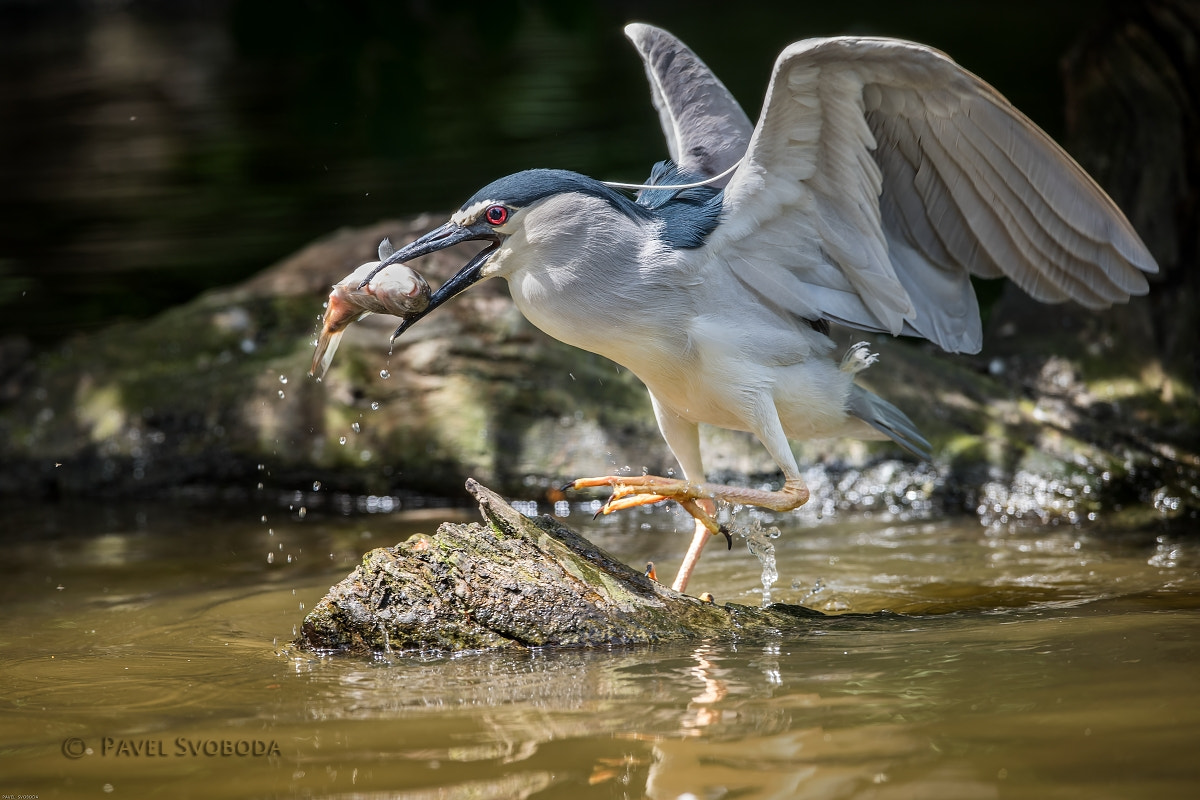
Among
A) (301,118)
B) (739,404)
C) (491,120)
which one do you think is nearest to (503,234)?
(739,404)

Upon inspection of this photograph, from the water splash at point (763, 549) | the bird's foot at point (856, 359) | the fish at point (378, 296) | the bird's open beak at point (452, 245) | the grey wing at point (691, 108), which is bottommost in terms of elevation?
the water splash at point (763, 549)

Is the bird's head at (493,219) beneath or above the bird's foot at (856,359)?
above

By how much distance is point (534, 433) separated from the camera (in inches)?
258

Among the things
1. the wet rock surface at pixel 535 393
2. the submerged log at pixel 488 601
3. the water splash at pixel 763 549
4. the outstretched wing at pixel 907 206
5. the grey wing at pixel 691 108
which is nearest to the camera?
the submerged log at pixel 488 601

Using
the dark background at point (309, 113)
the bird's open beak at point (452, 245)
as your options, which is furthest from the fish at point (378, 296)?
the dark background at point (309, 113)

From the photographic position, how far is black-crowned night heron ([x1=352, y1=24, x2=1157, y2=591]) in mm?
4055

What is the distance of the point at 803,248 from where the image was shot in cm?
441

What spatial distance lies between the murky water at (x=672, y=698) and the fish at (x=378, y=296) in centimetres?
108

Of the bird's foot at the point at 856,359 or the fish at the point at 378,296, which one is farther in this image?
the bird's foot at the point at 856,359

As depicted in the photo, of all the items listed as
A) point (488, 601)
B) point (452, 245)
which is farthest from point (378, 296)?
point (488, 601)

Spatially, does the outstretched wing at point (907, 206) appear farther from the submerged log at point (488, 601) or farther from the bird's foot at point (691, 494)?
the submerged log at point (488, 601)

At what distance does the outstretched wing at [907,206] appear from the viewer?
3.96m

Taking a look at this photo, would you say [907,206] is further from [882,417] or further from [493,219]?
[493,219]

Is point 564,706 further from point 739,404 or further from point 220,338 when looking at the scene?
point 220,338
